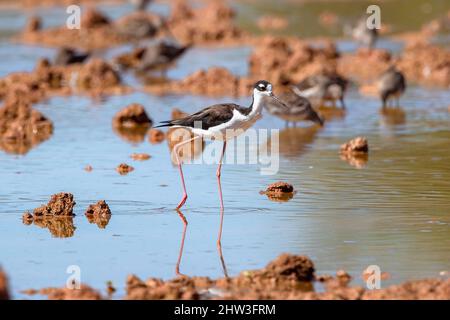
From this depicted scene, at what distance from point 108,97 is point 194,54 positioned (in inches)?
302

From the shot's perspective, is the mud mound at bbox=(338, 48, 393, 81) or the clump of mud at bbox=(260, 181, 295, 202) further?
the mud mound at bbox=(338, 48, 393, 81)

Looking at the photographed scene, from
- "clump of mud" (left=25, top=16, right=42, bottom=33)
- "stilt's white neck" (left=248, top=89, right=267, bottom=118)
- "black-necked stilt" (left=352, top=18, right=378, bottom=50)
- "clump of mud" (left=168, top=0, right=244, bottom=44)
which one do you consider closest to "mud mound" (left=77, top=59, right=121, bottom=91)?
"black-necked stilt" (left=352, top=18, right=378, bottom=50)

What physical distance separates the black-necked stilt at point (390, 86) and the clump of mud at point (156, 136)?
175 inches

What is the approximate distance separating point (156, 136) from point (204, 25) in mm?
15715

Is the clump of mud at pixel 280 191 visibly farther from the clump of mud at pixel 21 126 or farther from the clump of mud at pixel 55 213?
the clump of mud at pixel 21 126

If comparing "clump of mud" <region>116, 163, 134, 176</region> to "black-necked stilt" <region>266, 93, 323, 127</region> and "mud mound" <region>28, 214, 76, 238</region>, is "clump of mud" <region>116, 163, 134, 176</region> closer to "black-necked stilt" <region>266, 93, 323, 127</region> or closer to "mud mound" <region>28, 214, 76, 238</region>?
"mud mound" <region>28, 214, 76, 238</region>

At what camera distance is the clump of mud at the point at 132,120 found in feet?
55.1

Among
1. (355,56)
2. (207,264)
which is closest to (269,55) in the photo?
(355,56)

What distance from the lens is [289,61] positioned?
2380cm

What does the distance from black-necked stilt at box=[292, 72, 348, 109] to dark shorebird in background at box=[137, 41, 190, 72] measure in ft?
17.2

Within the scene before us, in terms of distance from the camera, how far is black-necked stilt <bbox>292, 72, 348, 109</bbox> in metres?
18.9

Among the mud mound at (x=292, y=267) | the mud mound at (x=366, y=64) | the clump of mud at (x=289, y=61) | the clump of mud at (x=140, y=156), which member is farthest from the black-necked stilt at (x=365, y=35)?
the mud mound at (x=292, y=267)

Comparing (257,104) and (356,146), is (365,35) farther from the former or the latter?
(257,104)

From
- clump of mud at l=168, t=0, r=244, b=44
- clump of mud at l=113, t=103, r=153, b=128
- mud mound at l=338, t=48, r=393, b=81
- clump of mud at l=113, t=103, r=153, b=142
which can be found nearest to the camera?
clump of mud at l=113, t=103, r=153, b=142
